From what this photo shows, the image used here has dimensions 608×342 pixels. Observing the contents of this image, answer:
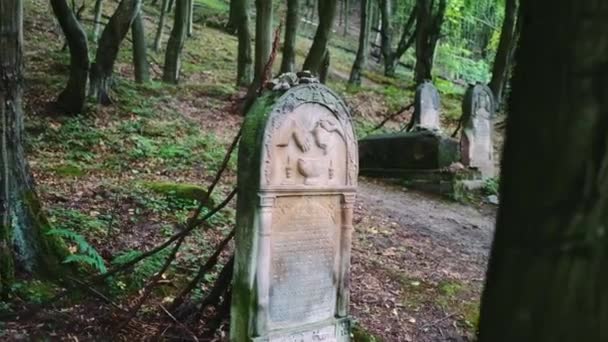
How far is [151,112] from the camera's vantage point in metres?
12.6

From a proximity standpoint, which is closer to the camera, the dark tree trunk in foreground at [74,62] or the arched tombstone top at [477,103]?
the dark tree trunk in foreground at [74,62]

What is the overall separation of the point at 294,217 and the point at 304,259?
38 cm

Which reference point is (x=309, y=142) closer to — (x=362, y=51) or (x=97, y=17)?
(x=97, y=17)

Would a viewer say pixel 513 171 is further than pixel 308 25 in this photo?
No

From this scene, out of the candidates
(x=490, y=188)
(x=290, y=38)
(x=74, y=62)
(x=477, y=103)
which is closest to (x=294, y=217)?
(x=74, y=62)

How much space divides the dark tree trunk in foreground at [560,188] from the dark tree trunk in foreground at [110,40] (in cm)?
1082

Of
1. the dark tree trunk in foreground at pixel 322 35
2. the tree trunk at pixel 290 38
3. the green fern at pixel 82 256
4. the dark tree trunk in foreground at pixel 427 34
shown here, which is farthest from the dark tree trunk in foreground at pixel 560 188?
the dark tree trunk in foreground at pixel 427 34

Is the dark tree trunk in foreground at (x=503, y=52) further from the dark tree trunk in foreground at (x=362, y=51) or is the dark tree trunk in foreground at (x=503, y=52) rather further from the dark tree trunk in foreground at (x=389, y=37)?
the dark tree trunk in foreground at (x=389, y=37)

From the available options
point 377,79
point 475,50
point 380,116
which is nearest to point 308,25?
point 475,50

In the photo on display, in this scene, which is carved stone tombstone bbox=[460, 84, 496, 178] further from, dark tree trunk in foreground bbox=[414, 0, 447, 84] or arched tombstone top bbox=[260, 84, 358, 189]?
dark tree trunk in foreground bbox=[414, 0, 447, 84]

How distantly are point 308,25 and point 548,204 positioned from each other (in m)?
35.6

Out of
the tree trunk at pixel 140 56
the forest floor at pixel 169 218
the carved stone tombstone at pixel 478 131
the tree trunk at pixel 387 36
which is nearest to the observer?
the forest floor at pixel 169 218

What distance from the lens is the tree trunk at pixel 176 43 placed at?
15852mm

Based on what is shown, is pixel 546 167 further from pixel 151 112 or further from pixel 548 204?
pixel 151 112
